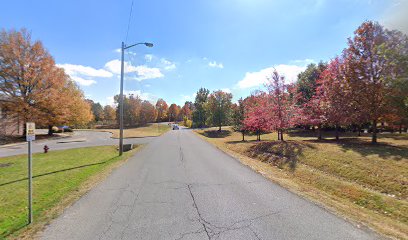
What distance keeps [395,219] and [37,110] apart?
38.1m

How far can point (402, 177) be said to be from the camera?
310 inches

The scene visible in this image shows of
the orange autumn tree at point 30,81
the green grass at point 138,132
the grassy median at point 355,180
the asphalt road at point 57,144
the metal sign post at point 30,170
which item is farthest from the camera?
the green grass at point 138,132

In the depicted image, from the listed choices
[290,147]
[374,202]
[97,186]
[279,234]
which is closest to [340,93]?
[290,147]

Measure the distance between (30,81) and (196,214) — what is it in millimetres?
35477

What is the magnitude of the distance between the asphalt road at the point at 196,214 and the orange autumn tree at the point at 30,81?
2986 cm

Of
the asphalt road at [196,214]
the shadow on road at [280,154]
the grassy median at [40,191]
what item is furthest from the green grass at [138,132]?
the asphalt road at [196,214]

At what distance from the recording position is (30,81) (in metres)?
29.9

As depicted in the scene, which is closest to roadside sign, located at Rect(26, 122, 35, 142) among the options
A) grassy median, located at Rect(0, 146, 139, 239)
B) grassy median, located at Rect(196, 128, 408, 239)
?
grassy median, located at Rect(0, 146, 139, 239)

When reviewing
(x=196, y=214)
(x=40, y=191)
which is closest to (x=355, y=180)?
(x=196, y=214)

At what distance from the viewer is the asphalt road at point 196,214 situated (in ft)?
14.4

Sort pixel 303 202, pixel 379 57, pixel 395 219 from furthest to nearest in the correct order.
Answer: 1. pixel 379 57
2. pixel 303 202
3. pixel 395 219

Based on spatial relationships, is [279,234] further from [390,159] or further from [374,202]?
[390,159]

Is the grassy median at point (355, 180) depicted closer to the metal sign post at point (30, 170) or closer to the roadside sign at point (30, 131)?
the metal sign post at point (30, 170)

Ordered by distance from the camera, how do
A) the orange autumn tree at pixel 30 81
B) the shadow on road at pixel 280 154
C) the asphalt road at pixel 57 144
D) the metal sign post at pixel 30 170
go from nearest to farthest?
the metal sign post at pixel 30 170 < the shadow on road at pixel 280 154 < the asphalt road at pixel 57 144 < the orange autumn tree at pixel 30 81
